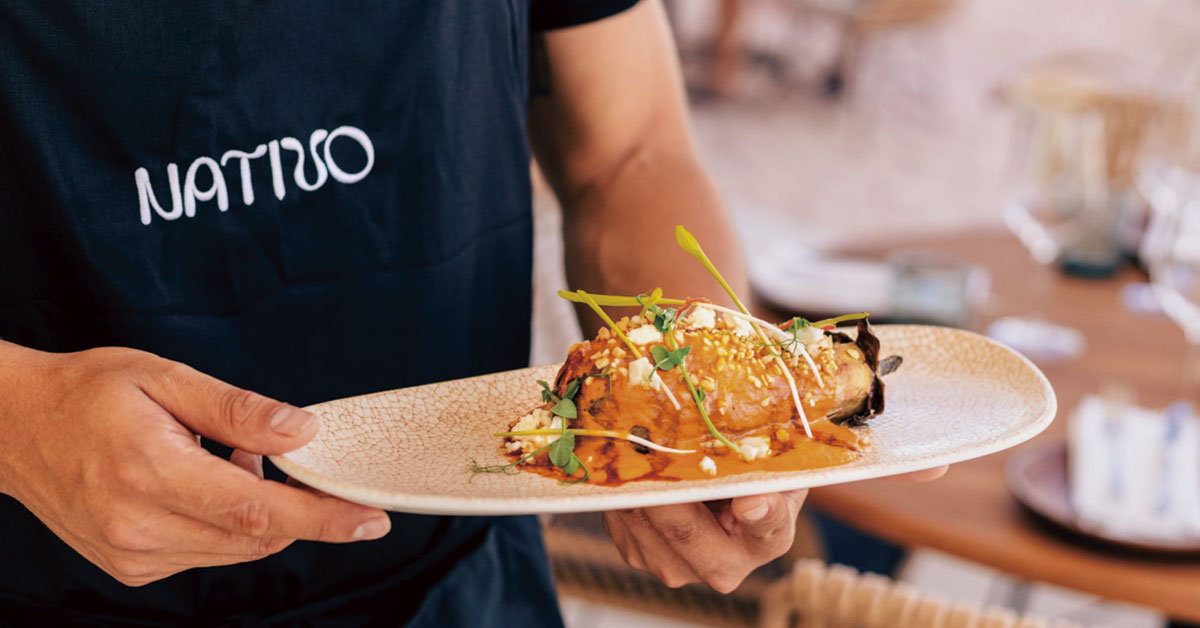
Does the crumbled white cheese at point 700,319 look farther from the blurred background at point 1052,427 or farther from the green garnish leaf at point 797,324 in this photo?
the blurred background at point 1052,427

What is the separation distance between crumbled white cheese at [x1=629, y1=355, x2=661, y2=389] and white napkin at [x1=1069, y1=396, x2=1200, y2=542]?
905 mm

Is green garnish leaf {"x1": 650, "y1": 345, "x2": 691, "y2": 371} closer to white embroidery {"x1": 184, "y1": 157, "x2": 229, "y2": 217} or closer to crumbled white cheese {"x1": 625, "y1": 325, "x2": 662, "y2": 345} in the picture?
crumbled white cheese {"x1": 625, "y1": 325, "x2": 662, "y2": 345}

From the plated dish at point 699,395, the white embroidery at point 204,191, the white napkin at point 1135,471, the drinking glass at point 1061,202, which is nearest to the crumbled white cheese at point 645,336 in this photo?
the plated dish at point 699,395

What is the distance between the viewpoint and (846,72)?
31.6 ft

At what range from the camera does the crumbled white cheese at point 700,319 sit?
4.06ft

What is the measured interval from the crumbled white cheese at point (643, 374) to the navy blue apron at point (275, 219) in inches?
12.7

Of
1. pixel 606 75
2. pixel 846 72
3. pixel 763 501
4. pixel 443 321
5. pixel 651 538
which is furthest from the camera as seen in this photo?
pixel 846 72

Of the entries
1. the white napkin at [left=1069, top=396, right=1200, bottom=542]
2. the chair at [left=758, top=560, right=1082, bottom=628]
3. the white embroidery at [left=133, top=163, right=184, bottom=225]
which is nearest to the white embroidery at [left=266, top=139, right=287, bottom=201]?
the white embroidery at [left=133, top=163, right=184, bottom=225]

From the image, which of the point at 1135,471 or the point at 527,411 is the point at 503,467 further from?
the point at 1135,471

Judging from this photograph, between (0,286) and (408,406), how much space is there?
480mm

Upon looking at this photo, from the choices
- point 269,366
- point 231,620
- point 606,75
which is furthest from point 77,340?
point 606,75

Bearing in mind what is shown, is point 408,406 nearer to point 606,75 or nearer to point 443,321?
point 443,321

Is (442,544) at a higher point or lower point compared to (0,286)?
lower

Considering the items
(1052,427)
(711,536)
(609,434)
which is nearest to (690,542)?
(711,536)
